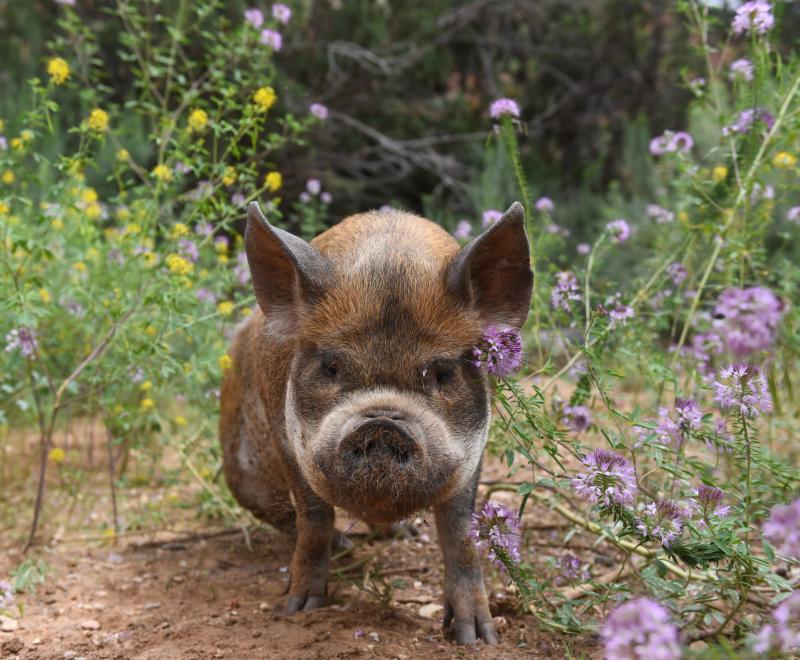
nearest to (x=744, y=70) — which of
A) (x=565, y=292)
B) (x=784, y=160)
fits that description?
(x=784, y=160)

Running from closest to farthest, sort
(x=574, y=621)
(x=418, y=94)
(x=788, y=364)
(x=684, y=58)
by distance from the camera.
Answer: (x=574, y=621) < (x=788, y=364) < (x=418, y=94) < (x=684, y=58)

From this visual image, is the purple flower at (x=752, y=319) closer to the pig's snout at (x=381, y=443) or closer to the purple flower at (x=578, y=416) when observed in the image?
the pig's snout at (x=381, y=443)

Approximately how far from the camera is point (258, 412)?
13.2 ft

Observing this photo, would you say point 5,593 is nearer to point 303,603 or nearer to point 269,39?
point 303,603

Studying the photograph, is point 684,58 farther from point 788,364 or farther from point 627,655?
point 627,655

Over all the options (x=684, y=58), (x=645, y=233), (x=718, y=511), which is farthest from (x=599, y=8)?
(x=718, y=511)

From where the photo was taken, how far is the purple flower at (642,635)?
150cm

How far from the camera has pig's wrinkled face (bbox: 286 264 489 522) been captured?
103 inches

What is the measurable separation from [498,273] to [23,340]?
234 cm

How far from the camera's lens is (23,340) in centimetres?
416

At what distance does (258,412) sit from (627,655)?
2648 mm

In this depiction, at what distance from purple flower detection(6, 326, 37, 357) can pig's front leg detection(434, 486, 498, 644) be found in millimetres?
2084

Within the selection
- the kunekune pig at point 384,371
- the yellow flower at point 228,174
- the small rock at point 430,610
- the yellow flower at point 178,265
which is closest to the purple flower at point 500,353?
the kunekune pig at point 384,371

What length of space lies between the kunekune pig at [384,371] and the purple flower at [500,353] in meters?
0.21
